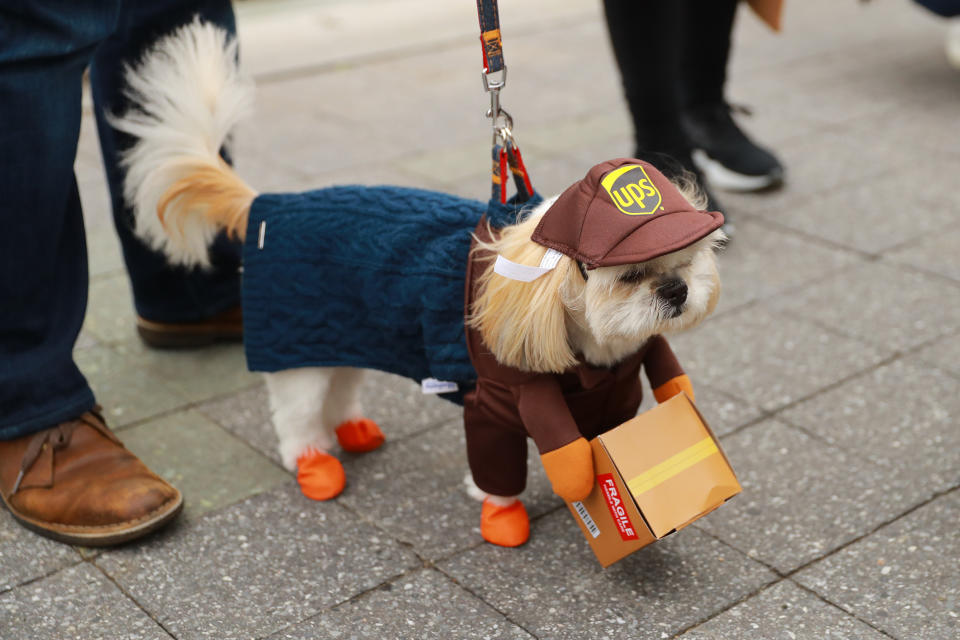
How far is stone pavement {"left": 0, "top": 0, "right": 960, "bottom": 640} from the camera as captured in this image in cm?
225

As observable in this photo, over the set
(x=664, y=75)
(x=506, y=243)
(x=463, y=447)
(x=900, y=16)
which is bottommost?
(x=900, y=16)

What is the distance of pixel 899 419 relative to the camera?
291 centimetres

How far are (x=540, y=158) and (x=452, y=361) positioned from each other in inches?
104

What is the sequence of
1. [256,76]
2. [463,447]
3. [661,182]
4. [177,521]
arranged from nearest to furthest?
1. [661,182]
2. [177,521]
3. [463,447]
4. [256,76]

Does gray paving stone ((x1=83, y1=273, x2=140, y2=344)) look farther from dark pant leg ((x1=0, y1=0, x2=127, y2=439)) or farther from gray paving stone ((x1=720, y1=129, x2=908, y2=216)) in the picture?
gray paving stone ((x1=720, y1=129, x2=908, y2=216))

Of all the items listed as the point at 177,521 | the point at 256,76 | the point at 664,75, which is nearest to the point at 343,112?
the point at 256,76

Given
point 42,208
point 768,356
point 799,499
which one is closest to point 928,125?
point 768,356

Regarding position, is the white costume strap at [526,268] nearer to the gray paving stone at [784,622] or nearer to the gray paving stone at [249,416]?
the gray paving stone at [784,622]

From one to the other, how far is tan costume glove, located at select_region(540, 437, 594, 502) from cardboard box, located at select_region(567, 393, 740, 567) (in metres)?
0.02

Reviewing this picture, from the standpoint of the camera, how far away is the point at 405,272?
2365 millimetres

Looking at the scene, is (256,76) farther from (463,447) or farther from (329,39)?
(463,447)

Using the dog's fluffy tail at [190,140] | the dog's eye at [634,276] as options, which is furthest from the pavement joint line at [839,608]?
Answer: the dog's fluffy tail at [190,140]

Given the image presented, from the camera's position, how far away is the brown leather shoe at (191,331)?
336cm

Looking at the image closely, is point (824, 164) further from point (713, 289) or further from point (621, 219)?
point (621, 219)
